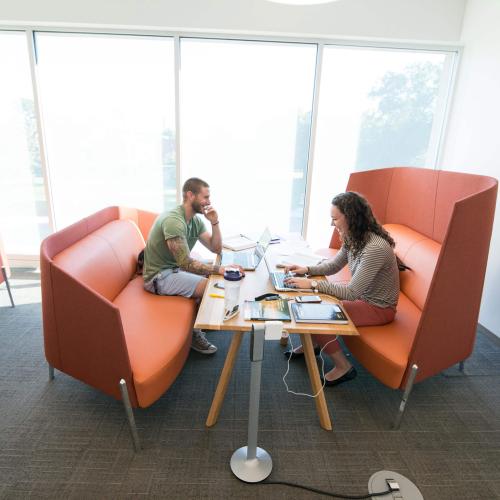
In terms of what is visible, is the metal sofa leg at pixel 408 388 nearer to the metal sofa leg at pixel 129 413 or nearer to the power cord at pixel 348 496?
the power cord at pixel 348 496

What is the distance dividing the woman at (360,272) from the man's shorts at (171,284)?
0.73 meters

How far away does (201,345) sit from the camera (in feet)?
8.53

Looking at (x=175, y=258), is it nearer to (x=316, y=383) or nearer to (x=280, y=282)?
(x=280, y=282)

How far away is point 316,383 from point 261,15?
3117mm

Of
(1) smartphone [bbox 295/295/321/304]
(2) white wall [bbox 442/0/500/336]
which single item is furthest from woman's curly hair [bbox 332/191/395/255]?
(2) white wall [bbox 442/0/500/336]

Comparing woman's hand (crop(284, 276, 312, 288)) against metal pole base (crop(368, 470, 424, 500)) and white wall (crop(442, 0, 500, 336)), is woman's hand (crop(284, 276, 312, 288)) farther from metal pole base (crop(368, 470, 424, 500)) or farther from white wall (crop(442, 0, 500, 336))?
white wall (crop(442, 0, 500, 336))

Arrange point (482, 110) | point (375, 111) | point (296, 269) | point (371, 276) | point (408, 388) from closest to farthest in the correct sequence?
1. point (408, 388)
2. point (371, 276)
3. point (296, 269)
4. point (482, 110)
5. point (375, 111)

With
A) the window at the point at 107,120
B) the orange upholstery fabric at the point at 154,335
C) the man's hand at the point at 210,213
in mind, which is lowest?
the orange upholstery fabric at the point at 154,335

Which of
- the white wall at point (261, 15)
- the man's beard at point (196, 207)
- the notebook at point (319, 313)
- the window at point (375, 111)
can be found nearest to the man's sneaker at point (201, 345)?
the man's beard at point (196, 207)

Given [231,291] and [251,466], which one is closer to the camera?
[251,466]

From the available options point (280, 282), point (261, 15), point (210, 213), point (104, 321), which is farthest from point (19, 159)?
point (280, 282)

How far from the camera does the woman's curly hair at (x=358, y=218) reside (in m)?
2.08

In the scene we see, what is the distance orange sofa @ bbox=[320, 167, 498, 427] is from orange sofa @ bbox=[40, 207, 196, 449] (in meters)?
1.12

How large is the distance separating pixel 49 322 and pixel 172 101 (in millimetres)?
2622
